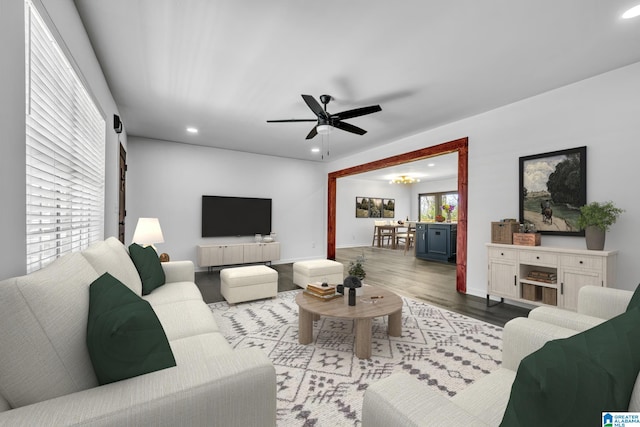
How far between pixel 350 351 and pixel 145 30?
10.4 ft

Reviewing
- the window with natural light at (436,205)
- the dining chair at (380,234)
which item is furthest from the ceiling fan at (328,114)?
the window with natural light at (436,205)

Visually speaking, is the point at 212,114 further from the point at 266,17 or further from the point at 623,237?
the point at 623,237

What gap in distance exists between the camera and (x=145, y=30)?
228 cm

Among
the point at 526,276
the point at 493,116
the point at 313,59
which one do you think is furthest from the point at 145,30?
the point at 526,276

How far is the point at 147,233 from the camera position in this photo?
3.51 meters

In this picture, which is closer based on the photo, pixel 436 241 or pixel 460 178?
pixel 460 178

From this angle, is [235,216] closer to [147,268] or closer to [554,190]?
[147,268]

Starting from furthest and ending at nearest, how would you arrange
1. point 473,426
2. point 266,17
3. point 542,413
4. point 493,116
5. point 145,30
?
point 493,116 < point 145,30 < point 266,17 < point 473,426 < point 542,413

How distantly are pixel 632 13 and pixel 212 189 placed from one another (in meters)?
6.17

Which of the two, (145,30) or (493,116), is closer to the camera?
(145,30)

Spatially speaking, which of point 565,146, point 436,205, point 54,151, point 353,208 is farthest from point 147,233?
point 436,205

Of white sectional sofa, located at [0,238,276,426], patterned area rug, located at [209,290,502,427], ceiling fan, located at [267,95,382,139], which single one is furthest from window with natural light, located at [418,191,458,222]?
white sectional sofa, located at [0,238,276,426]

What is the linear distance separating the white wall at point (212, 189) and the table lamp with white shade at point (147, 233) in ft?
7.02

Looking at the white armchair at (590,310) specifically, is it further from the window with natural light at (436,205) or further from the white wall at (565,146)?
the window with natural light at (436,205)
